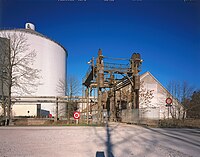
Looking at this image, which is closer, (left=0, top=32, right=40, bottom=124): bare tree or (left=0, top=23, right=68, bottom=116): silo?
(left=0, top=32, right=40, bottom=124): bare tree

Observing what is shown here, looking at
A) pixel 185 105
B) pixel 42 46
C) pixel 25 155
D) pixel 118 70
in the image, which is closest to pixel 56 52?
pixel 42 46

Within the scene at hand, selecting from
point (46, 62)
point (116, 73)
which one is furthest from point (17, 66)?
point (46, 62)

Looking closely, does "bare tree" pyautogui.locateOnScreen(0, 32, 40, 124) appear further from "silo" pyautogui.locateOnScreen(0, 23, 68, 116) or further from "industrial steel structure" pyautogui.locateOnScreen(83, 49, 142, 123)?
"industrial steel structure" pyautogui.locateOnScreen(83, 49, 142, 123)

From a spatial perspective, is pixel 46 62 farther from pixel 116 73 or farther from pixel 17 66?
pixel 116 73

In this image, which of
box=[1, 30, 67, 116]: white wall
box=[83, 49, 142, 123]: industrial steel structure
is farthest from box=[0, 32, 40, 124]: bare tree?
box=[83, 49, 142, 123]: industrial steel structure

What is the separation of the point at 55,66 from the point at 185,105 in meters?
31.1

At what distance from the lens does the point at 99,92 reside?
20047mm

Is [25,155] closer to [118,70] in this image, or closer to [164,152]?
[164,152]

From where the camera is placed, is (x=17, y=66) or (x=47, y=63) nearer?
(x=17, y=66)

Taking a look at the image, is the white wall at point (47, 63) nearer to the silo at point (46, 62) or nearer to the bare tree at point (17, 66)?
the silo at point (46, 62)

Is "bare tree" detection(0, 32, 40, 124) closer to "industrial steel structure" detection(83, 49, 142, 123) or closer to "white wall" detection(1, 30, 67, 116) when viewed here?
"white wall" detection(1, 30, 67, 116)

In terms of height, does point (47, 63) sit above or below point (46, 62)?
below

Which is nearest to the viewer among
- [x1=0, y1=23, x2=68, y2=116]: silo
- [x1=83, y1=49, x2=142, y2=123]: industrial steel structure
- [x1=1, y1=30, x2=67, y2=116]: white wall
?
[x1=83, y1=49, x2=142, y2=123]: industrial steel structure

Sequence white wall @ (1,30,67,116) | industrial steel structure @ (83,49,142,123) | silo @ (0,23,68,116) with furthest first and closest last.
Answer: white wall @ (1,30,67,116) → silo @ (0,23,68,116) → industrial steel structure @ (83,49,142,123)
